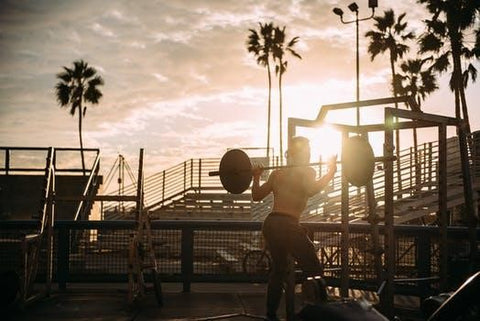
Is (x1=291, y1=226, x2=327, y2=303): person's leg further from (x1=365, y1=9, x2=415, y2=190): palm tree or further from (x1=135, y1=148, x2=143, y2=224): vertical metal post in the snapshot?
(x1=365, y1=9, x2=415, y2=190): palm tree

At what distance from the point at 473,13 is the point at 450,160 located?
11.4 m

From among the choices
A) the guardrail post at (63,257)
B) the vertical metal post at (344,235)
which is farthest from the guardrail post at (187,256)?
the vertical metal post at (344,235)

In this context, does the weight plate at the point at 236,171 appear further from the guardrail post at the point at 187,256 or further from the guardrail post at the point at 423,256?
the guardrail post at the point at 423,256

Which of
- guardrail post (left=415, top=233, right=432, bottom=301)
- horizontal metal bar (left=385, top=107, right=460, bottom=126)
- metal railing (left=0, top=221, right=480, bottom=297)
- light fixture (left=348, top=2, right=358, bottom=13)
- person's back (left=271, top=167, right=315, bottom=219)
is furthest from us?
light fixture (left=348, top=2, right=358, bottom=13)

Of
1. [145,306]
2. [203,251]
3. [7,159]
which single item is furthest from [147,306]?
[7,159]

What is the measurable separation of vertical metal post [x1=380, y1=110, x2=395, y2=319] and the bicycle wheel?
3.40m

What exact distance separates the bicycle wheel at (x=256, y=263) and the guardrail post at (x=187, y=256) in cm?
88

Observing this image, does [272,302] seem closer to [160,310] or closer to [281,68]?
[160,310]

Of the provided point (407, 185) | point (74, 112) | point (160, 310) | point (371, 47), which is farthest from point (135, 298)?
point (74, 112)

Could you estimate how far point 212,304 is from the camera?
777cm

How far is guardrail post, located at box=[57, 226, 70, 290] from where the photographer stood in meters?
9.07

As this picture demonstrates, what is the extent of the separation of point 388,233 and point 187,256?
13.2 ft

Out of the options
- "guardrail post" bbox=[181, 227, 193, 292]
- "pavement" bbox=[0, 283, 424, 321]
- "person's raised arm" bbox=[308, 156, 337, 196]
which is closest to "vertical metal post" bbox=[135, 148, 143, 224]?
"pavement" bbox=[0, 283, 424, 321]

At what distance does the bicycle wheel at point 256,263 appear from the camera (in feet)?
30.5
